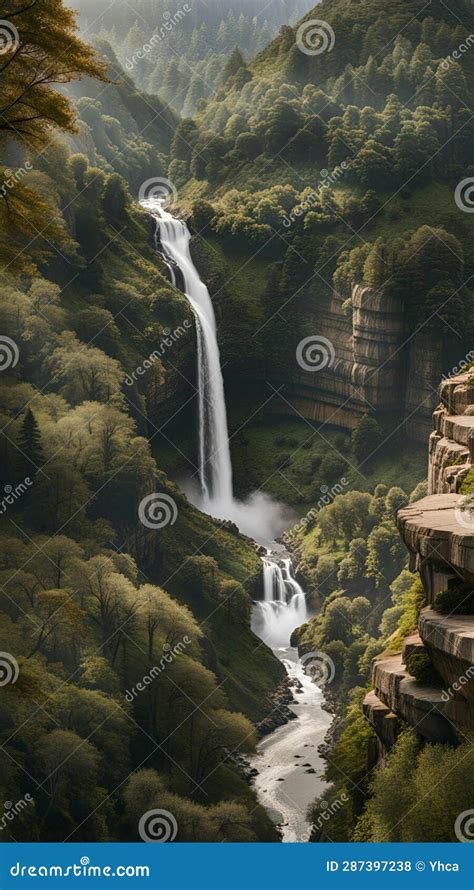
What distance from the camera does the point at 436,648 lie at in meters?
43.8

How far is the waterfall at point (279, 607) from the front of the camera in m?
99.4

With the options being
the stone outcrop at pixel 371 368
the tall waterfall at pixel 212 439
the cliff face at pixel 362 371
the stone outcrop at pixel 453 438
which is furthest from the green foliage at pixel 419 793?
the stone outcrop at pixel 371 368

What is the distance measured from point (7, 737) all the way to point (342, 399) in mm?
59481

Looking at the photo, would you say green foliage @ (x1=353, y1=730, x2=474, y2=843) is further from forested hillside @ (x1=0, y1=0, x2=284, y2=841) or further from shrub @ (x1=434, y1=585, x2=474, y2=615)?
forested hillside @ (x1=0, y1=0, x2=284, y2=841)

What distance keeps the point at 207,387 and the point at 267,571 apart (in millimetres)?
19834

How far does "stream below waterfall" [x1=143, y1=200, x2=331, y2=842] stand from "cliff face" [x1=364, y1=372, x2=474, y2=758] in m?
23.1

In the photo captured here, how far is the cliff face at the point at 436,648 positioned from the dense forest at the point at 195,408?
0.99 metres

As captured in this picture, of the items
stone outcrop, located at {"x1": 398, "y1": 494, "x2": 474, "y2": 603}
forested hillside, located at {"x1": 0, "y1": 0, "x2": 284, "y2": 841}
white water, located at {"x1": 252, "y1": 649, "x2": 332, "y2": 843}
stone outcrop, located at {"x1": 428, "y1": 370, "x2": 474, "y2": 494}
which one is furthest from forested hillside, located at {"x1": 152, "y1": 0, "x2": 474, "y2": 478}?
stone outcrop, located at {"x1": 398, "y1": 494, "x2": 474, "y2": 603}

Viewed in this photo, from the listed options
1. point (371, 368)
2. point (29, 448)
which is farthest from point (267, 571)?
point (29, 448)

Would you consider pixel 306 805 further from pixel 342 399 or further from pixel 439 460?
pixel 342 399

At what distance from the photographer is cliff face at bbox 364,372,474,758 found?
4325 centimetres

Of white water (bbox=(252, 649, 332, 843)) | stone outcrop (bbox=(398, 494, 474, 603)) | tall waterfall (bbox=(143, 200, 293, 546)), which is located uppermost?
stone outcrop (bbox=(398, 494, 474, 603))

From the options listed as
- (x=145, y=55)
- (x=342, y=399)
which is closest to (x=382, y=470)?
(x=342, y=399)

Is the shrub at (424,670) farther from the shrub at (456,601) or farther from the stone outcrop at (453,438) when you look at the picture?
the stone outcrop at (453,438)
